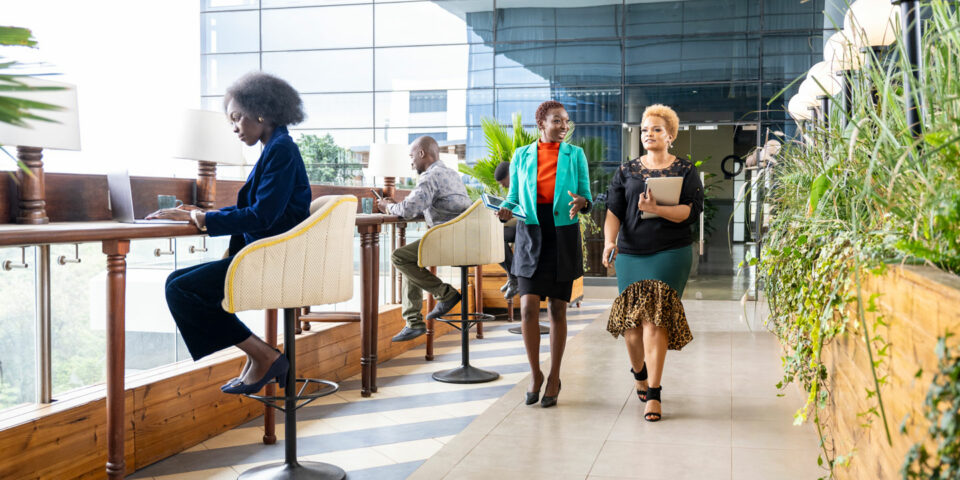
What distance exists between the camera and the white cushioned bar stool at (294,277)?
2.53 m

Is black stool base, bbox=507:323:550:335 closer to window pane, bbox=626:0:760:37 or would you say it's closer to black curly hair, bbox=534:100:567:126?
black curly hair, bbox=534:100:567:126

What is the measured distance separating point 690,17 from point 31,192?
30.9ft

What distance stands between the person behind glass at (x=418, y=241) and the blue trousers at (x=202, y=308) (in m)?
2.14

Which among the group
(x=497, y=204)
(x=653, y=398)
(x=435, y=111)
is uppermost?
(x=435, y=111)

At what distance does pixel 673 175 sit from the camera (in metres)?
3.60

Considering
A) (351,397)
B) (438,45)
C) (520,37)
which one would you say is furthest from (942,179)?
(438,45)

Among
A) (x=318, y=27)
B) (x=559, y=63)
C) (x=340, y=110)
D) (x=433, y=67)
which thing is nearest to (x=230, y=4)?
(x=318, y=27)

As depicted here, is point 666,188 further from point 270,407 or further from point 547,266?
point 270,407

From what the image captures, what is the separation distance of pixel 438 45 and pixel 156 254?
10.1 metres

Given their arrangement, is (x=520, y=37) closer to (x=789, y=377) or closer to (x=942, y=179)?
(x=789, y=377)

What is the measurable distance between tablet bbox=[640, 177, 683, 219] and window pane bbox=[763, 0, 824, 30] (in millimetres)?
7628

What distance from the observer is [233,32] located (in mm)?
14430

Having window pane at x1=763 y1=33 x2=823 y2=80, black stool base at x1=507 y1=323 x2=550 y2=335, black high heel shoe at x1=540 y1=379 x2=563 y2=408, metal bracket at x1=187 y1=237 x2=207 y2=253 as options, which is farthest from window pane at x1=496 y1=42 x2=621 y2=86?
metal bracket at x1=187 y1=237 x2=207 y2=253

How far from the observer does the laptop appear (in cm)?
309
